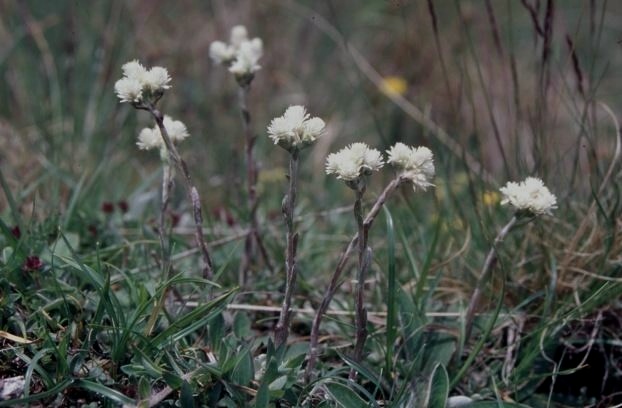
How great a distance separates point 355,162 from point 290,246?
0.23 meters

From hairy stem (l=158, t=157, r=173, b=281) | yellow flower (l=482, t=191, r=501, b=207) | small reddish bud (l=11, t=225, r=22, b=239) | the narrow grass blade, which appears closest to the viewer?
the narrow grass blade

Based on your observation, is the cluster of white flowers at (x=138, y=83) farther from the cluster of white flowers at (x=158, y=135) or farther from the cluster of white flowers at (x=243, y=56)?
the cluster of white flowers at (x=243, y=56)

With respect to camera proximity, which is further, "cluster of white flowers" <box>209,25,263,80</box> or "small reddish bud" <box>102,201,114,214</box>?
"small reddish bud" <box>102,201,114,214</box>

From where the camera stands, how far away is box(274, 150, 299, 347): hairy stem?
1521 millimetres

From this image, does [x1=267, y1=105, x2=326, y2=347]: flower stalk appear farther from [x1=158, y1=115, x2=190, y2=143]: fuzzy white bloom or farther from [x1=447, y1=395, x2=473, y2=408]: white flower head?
[x1=447, y1=395, x2=473, y2=408]: white flower head

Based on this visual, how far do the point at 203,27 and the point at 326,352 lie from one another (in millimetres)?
3124

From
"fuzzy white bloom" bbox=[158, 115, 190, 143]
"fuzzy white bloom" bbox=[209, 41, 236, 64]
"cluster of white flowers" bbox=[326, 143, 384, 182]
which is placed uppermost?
"fuzzy white bloom" bbox=[209, 41, 236, 64]

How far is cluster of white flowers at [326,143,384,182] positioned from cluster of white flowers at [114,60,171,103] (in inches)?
15.9

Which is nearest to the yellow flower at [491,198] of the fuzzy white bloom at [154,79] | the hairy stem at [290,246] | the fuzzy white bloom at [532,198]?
the fuzzy white bloom at [532,198]

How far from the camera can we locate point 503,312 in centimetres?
201

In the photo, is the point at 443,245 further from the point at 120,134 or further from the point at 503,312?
the point at 120,134

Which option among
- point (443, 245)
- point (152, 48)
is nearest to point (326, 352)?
point (443, 245)

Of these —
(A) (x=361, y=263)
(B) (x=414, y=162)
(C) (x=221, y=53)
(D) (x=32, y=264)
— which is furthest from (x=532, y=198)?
(D) (x=32, y=264)

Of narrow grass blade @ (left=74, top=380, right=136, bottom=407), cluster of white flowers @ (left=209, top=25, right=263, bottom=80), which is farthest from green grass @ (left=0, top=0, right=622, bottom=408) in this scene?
cluster of white flowers @ (left=209, top=25, right=263, bottom=80)
